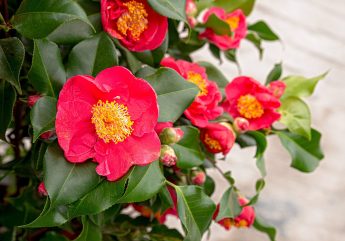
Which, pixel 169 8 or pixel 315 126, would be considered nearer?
pixel 169 8

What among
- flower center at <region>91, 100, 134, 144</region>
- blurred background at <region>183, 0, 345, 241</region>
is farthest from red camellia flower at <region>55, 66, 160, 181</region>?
blurred background at <region>183, 0, 345, 241</region>

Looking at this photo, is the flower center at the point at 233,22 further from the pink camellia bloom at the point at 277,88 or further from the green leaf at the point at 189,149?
the green leaf at the point at 189,149

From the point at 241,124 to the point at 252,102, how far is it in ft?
0.11

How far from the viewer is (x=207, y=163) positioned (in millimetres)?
674

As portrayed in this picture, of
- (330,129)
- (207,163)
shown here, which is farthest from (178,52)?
(330,129)

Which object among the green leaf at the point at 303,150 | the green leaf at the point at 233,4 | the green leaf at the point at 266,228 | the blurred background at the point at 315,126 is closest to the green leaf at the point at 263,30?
the green leaf at the point at 233,4

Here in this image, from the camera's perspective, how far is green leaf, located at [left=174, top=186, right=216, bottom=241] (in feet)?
1.81

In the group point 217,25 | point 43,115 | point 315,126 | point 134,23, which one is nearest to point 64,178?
point 43,115

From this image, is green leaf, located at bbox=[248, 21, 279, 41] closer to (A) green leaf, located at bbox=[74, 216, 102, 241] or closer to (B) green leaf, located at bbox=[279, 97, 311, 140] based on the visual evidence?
(B) green leaf, located at bbox=[279, 97, 311, 140]

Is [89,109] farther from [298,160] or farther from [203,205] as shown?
[298,160]

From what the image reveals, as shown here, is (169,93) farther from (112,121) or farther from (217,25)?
(217,25)

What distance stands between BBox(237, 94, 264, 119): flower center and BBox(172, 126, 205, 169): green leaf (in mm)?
90

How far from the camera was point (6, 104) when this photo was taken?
51cm

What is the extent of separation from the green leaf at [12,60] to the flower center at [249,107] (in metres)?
0.27
